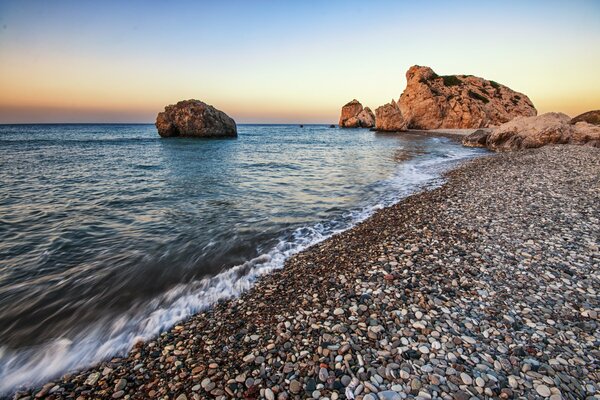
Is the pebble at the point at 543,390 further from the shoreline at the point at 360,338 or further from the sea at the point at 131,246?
the sea at the point at 131,246

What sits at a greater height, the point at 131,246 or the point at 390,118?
the point at 390,118

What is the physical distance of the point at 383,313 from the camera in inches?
221

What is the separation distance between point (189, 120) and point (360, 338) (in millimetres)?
75568

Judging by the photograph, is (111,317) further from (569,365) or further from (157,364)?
(569,365)

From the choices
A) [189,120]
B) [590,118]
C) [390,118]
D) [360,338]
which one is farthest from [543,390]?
[390,118]

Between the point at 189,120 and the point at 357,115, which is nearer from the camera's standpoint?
the point at 189,120

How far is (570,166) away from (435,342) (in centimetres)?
2319

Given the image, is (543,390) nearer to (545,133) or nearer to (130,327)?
(130,327)

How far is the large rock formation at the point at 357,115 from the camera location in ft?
500

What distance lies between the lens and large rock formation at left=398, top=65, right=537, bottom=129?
9731cm

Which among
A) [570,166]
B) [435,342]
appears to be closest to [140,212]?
[435,342]

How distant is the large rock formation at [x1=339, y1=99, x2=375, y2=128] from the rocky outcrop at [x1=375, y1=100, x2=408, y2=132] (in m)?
53.5

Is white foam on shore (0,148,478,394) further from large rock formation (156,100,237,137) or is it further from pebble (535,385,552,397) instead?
large rock formation (156,100,237,137)

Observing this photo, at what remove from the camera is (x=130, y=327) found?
20.7ft
